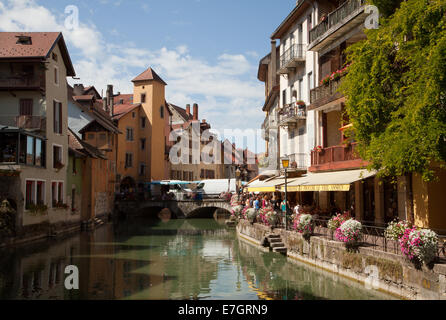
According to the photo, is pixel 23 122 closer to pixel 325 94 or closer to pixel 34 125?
pixel 34 125

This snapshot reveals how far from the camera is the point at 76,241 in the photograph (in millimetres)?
A: 29312

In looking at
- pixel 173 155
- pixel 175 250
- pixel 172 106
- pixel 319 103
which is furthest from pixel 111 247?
pixel 172 106

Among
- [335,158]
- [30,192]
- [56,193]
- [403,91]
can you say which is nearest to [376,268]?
[403,91]

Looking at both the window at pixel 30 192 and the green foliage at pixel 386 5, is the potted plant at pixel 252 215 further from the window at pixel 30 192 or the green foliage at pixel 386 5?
the green foliage at pixel 386 5

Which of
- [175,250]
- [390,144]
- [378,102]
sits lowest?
[175,250]

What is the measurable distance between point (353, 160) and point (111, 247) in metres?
14.7

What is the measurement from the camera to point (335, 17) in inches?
949

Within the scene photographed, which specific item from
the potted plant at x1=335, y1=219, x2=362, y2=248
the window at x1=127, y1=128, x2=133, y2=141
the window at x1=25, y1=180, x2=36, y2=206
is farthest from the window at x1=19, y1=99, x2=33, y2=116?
the window at x1=127, y1=128, x2=133, y2=141

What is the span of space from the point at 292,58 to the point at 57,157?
18012mm

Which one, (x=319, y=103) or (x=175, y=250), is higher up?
(x=319, y=103)

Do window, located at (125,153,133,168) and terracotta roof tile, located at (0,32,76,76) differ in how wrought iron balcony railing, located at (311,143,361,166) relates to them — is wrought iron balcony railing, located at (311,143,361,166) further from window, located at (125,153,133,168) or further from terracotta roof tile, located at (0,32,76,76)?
window, located at (125,153,133,168)

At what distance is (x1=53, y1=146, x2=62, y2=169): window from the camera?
1265 inches
